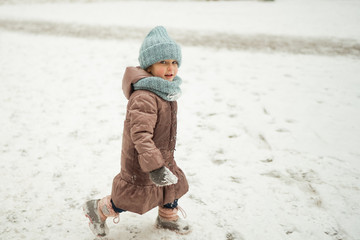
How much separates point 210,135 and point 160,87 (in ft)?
6.14

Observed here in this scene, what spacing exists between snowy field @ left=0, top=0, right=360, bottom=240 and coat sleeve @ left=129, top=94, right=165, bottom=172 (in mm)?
782

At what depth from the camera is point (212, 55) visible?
646 centimetres

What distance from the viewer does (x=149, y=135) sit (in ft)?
5.20

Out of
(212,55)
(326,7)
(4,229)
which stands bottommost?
(4,229)

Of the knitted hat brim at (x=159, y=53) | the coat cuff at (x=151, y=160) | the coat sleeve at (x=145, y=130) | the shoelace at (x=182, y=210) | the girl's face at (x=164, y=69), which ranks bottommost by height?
the shoelace at (x=182, y=210)

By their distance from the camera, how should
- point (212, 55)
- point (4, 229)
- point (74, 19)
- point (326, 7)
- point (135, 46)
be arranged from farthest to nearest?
1. point (326, 7)
2. point (74, 19)
3. point (135, 46)
4. point (212, 55)
5. point (4, 229)

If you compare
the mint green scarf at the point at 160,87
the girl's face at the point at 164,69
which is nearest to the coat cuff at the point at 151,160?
the mint green scarf at the point at 160,87

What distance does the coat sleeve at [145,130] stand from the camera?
1557 mm

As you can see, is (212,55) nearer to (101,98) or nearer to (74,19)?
(101,98)

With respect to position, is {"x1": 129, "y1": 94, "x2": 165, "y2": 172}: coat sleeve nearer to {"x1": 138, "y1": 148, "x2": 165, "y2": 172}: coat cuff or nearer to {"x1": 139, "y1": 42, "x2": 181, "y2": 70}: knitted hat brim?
{"x1": 138, "y1": 148, "x2": 165, "y2": 172}: coat cuff

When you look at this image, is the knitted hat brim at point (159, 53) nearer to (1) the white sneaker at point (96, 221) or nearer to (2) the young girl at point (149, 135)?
(2) the young girl at point (149, 135)

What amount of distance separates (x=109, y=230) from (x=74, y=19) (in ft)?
32.1

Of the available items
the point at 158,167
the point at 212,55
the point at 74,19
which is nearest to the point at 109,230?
the point at 158,167

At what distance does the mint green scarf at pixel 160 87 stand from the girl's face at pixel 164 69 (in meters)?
0.11
